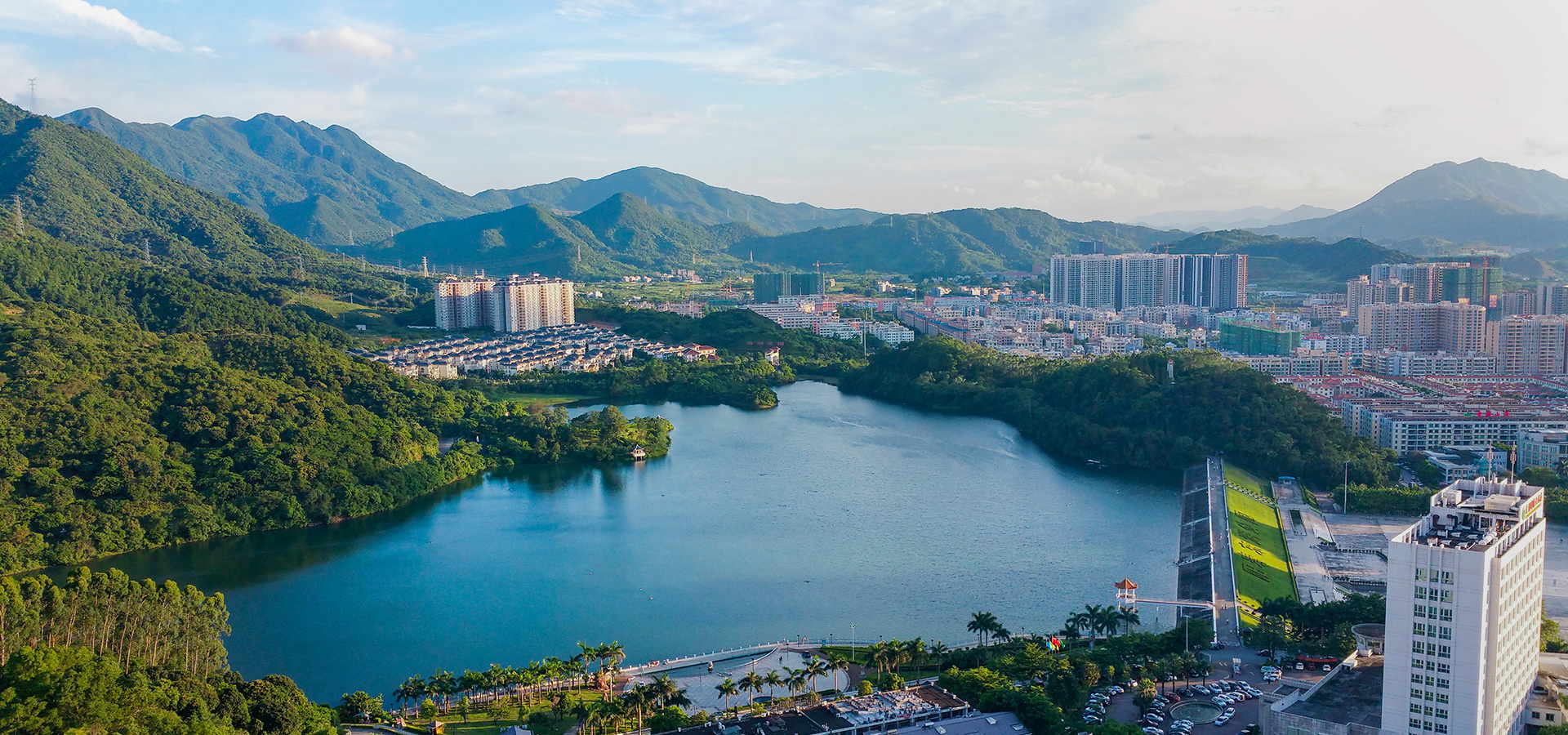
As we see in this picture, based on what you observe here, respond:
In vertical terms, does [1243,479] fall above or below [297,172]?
below

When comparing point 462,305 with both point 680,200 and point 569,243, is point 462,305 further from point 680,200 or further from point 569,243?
point 680,200

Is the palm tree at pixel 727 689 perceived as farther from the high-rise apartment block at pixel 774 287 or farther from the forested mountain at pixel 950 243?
the forested mountain at pixel 950 243

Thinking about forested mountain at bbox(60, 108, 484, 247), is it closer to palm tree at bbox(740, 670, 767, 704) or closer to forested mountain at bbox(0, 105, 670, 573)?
forested mountain at bbox(0, 105, 670, 573)

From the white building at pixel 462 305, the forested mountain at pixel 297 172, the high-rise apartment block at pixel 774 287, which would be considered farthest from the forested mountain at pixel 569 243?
the white building at pixel 462 305

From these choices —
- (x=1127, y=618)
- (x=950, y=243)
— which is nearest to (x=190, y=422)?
(x=1127, y=618)

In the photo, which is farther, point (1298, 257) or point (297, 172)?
point (297, 172)

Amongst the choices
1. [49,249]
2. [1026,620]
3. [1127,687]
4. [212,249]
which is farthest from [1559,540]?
[212,249]
